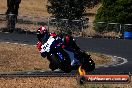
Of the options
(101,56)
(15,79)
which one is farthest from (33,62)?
(15,79)

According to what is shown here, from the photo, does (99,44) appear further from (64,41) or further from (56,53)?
(64,41)

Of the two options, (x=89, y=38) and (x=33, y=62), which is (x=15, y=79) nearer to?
(x=33, y=62)

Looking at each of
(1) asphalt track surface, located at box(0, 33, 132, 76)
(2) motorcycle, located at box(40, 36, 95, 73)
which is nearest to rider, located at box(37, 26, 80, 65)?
(2) motorcycle, located at box(40, 36, 95, 73)

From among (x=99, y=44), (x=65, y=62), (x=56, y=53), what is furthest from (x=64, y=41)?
(x=99, y=44)

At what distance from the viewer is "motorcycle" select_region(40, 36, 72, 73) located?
16688 mm

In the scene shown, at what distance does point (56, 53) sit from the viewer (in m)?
16.9

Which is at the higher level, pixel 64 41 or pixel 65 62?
→ pixel 64 41

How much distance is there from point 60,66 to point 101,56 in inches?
592

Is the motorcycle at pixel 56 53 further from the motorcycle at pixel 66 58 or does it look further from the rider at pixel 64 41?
the rider at pixel 64 41

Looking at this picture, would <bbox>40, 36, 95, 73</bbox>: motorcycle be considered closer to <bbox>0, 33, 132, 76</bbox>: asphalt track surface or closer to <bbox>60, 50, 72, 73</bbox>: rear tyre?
<bbox>60, 50, 72, 73</bbox>: rear tyre

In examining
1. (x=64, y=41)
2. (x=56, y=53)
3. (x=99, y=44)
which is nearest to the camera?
(x=64, y=41)

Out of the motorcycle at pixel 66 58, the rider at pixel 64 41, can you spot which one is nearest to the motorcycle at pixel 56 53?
the motorcycle at pixel 66 58

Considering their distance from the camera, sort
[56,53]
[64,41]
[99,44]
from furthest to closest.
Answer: [99,44], [56,53], [64,41]

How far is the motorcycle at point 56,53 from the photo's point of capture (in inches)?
657
